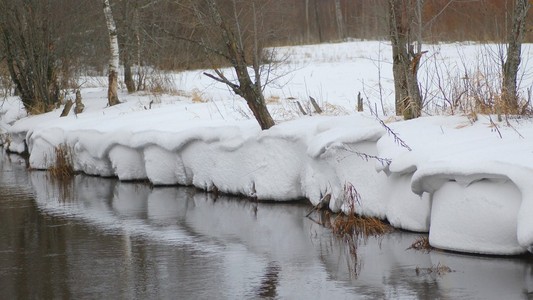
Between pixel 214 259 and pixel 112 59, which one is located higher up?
pixel 112 59

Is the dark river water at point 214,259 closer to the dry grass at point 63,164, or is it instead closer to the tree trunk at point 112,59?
the dry grass at point 63,164

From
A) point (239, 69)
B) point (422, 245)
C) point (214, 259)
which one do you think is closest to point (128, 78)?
point (239, 69)

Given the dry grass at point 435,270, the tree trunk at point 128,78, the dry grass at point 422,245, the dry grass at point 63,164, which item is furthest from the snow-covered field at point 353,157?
the tree trunk at point 128,78

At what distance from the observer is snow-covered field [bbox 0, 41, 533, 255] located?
863 cm

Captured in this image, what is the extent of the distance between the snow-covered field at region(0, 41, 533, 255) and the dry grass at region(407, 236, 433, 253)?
9 centimetres

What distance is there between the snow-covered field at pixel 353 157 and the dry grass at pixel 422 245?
0.09 metres

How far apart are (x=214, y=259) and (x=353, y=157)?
2.80 m

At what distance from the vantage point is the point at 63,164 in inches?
702

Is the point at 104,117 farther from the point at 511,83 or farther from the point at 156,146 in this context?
the point at 511,83

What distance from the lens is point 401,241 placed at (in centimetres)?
966

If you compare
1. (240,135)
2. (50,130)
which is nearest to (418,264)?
(240,135)

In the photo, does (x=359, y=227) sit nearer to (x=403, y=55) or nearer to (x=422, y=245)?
(x=422, y=245)

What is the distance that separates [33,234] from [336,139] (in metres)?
3.95

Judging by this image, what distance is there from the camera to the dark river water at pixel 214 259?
302 inches
